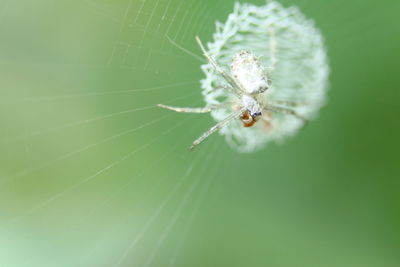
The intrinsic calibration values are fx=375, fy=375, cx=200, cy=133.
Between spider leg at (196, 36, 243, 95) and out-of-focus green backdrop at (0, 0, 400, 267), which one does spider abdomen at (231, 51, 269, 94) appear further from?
out-of-focus green backdrop at (0, 0, 400, 267)

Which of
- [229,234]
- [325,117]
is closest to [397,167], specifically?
[325,117]

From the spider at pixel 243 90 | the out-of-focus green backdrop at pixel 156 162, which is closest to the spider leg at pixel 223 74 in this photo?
the spider at pixel 243 90

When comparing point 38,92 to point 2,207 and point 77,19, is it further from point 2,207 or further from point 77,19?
point 2,207

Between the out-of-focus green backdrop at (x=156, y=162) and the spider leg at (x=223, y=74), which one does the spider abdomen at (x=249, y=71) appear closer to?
the spider leg at (x=223, y=74)

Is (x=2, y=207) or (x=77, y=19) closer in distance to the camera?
(x=2, y=207)

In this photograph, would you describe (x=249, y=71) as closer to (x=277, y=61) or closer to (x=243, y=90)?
(x=243, y=90)

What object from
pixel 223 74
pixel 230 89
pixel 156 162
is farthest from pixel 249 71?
pixel 156 162
